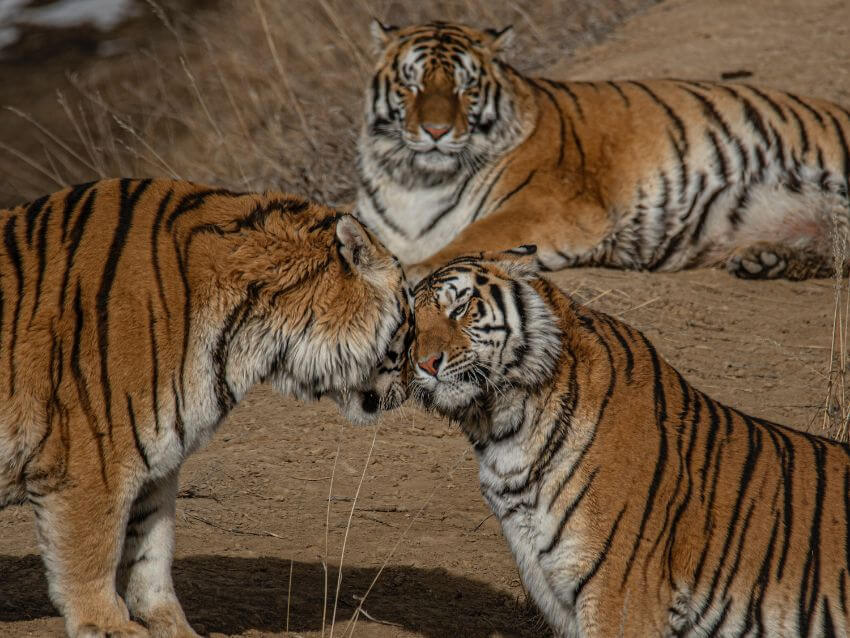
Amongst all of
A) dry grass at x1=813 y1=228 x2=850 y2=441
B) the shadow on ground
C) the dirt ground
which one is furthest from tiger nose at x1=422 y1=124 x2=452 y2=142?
the shadow on ground

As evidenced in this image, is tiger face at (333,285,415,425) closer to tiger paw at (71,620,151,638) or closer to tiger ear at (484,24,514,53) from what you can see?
tiger paw at (71,620,151,638)

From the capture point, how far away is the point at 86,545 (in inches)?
120

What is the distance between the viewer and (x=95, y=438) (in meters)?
3.03

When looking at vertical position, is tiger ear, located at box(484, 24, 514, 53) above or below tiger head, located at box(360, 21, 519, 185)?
above

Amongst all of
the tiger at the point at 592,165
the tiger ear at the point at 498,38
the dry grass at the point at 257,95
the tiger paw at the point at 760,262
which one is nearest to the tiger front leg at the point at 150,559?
the tiger at the point at 592,165

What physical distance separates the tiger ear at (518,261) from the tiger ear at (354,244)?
0.34 meters

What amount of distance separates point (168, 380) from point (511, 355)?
0.87 metres

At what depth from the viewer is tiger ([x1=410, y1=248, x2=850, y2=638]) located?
3.11 meters

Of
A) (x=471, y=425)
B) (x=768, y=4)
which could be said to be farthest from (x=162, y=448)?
(x=768, y=4)

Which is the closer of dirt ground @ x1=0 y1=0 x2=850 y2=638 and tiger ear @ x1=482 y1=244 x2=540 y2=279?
tiger ear @ x1=482 y1=244 x2=540 y2=279

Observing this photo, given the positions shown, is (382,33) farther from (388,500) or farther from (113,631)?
(113,631)

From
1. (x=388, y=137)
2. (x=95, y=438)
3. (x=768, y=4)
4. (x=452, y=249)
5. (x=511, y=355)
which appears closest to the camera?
(x=95, y=438)

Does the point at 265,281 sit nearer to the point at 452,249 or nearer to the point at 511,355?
the point at 511,355

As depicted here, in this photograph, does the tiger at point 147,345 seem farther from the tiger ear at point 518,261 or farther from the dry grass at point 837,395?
the dry grass at point 837,395
